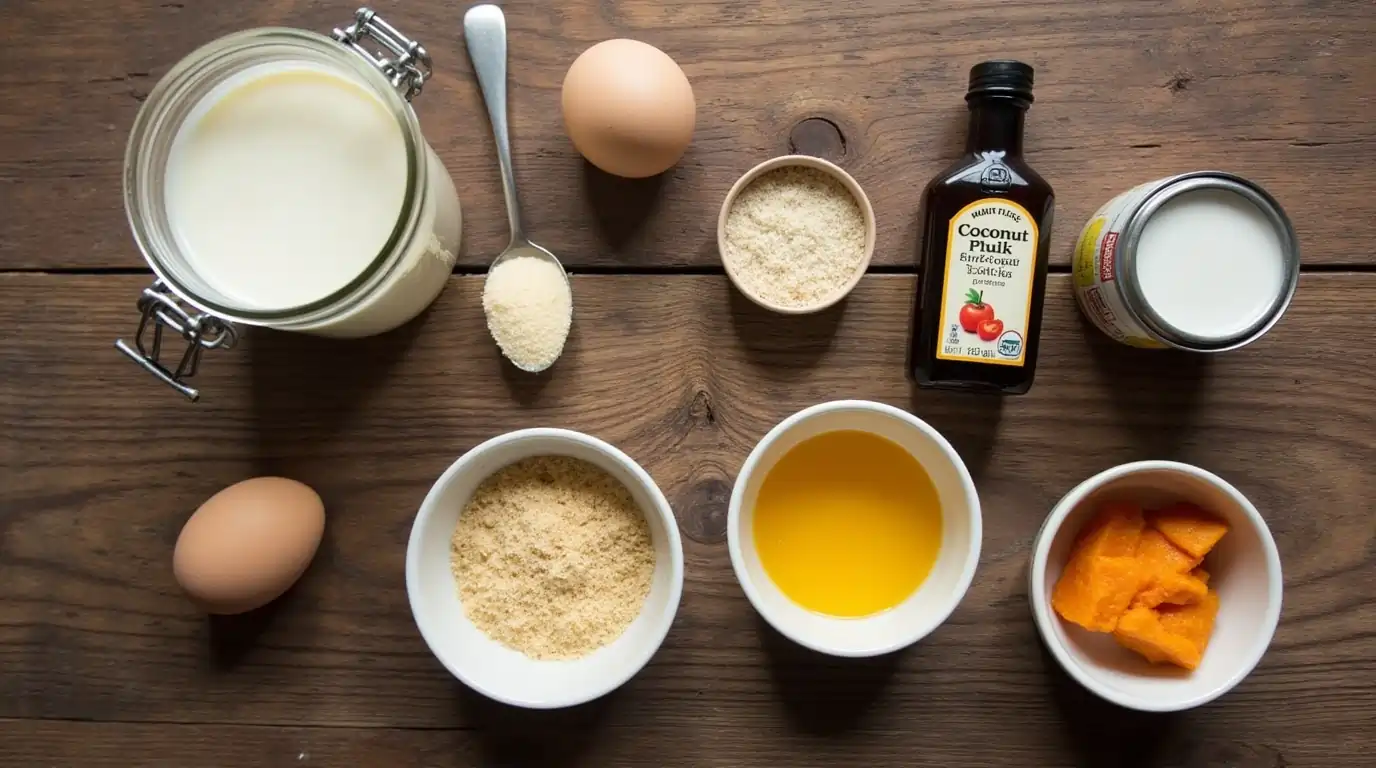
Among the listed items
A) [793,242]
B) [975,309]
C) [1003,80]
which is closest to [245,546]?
[793,242]

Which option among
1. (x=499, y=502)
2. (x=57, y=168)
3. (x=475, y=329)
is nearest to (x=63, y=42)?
(x=57, y=168)

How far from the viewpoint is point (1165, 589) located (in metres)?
0.83

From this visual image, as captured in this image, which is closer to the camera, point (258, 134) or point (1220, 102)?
point (258, 134)

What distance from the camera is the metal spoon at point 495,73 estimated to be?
2.95ft

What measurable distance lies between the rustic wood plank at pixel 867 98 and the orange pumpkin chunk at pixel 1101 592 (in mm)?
314

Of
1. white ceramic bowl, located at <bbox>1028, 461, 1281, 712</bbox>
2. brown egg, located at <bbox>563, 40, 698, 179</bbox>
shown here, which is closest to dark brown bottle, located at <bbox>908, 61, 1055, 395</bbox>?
white ceramic bowl, located at <bbox>1028, 461, 1281, 712</bbox>

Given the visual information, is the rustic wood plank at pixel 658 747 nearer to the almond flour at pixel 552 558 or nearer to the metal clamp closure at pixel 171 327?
the almond flour at pixel 552 558

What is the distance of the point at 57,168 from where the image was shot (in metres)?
0.93

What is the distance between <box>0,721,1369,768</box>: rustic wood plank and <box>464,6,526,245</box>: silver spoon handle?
1.73 ft

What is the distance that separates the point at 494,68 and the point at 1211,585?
89cm

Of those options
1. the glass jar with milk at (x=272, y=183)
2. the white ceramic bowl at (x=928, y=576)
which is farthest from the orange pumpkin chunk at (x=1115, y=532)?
the glass jar with milk at (x=272, y=183)

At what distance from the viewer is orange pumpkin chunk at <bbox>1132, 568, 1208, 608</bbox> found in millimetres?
831

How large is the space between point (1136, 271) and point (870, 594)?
0.39 m

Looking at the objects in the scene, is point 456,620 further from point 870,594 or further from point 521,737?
point 870,594
